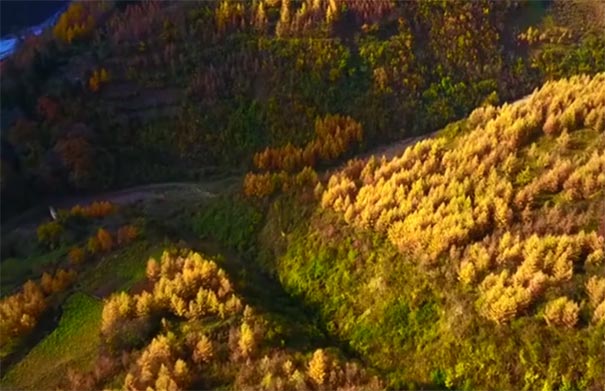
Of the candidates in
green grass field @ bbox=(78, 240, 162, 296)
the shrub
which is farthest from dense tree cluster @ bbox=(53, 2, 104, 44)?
the shrub

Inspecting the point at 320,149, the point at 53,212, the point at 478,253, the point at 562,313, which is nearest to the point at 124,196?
the point at 53,212

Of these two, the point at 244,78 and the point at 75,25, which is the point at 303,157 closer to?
the point at 244,78

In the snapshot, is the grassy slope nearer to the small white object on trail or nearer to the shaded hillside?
the small white object on trail

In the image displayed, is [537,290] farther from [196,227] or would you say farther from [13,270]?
[13,270]

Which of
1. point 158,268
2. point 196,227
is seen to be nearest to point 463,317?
point 158,268

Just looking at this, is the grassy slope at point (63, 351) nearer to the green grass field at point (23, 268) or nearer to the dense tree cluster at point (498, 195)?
the green grass field at point (23, 268)

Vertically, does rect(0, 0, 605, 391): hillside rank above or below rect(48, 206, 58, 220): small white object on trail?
above

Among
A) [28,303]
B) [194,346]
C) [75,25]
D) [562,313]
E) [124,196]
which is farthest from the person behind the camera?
[75,25]
